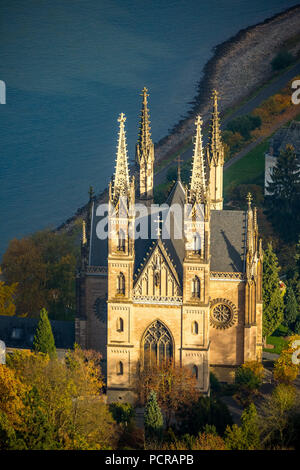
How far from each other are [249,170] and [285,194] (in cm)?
2671

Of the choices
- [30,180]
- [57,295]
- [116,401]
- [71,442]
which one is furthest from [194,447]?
[30,180]

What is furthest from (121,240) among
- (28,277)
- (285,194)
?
(285,194)

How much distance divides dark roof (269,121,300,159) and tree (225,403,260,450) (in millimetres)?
72854

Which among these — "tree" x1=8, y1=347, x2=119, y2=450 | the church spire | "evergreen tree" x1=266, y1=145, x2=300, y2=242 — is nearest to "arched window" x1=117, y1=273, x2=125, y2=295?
the church spire

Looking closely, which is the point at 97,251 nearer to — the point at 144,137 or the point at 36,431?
the point at 144,137

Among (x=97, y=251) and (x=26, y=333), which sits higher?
(x=97, y=251)

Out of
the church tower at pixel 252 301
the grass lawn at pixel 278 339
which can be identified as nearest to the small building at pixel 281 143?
the grass lawn at pixel 278 339

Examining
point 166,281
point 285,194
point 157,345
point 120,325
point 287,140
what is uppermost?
point 287,140

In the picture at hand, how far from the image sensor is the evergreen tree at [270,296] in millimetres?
123375

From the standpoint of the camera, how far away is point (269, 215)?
152625 mm

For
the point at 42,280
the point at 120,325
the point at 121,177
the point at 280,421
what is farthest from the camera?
the point at 42,280

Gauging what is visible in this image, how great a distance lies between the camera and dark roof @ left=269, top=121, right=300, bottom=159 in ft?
526

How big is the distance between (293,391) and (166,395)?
12244 mm

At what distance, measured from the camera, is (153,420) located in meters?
97.8
